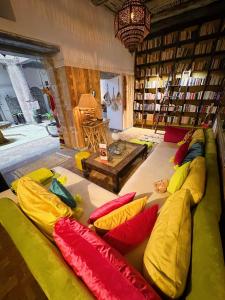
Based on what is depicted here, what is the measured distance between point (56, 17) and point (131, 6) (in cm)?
163

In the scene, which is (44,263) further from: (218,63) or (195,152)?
(218,63)

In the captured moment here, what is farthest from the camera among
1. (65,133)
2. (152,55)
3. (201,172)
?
(152,55)

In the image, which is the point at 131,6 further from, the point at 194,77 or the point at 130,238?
the point at 194,77

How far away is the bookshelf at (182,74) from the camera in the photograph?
3441mm

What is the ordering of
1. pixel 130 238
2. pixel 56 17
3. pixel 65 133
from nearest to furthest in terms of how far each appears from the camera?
pixel 130 238
pixel 56 17
pixel 65 133

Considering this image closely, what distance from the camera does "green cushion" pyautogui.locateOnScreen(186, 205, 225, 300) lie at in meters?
0.51

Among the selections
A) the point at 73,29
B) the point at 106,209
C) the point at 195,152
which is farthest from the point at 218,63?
the point at 106,209

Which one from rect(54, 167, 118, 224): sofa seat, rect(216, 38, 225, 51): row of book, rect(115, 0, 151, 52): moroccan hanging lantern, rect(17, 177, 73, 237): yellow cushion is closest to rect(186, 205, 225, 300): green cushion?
rect(17, 177, 73, 237): yellow cushion

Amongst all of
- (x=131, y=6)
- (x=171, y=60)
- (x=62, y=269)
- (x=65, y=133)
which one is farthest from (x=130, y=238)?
(x=171, y=60)

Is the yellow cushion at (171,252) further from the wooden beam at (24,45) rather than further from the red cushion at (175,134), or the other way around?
the wooden beam at (24,45)

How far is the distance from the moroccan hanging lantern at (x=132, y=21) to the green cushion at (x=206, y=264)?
217 centimetres

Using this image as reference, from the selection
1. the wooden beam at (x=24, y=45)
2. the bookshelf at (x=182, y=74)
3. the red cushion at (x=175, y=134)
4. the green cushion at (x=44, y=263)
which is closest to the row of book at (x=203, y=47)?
the bookshelf at (x=182, y=74)

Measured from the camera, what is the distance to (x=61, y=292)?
57 centimetres

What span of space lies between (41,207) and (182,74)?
15.0 feet
